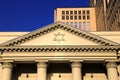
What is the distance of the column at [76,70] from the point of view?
37812mm

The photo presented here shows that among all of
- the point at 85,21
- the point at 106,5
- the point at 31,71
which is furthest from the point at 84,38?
the point at 85,21

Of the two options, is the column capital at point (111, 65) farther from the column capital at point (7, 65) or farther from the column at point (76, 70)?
the column capital at point (7, 65)

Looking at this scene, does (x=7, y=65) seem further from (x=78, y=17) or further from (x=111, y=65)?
(x=78, y=17)

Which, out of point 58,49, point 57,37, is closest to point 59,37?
point 57,37

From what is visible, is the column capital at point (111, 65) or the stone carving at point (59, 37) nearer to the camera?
the column capital at point (111, 65)

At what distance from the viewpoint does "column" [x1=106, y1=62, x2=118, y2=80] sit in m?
37.7

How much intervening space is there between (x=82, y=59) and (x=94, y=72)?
319cm

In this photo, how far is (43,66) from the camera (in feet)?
126

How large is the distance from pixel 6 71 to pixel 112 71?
13686 mm

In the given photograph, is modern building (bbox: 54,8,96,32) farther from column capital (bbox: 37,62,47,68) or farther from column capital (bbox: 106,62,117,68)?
column capital (bbox: 37,62,47,68)

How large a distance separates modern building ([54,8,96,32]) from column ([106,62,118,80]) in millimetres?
57048

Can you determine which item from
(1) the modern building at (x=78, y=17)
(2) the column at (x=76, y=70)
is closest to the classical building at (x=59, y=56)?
(2) the column at (x=76, y=70)

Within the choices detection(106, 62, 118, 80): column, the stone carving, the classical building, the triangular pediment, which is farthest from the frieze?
the stone carving

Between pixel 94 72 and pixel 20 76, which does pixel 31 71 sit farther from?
pixel 94 72
